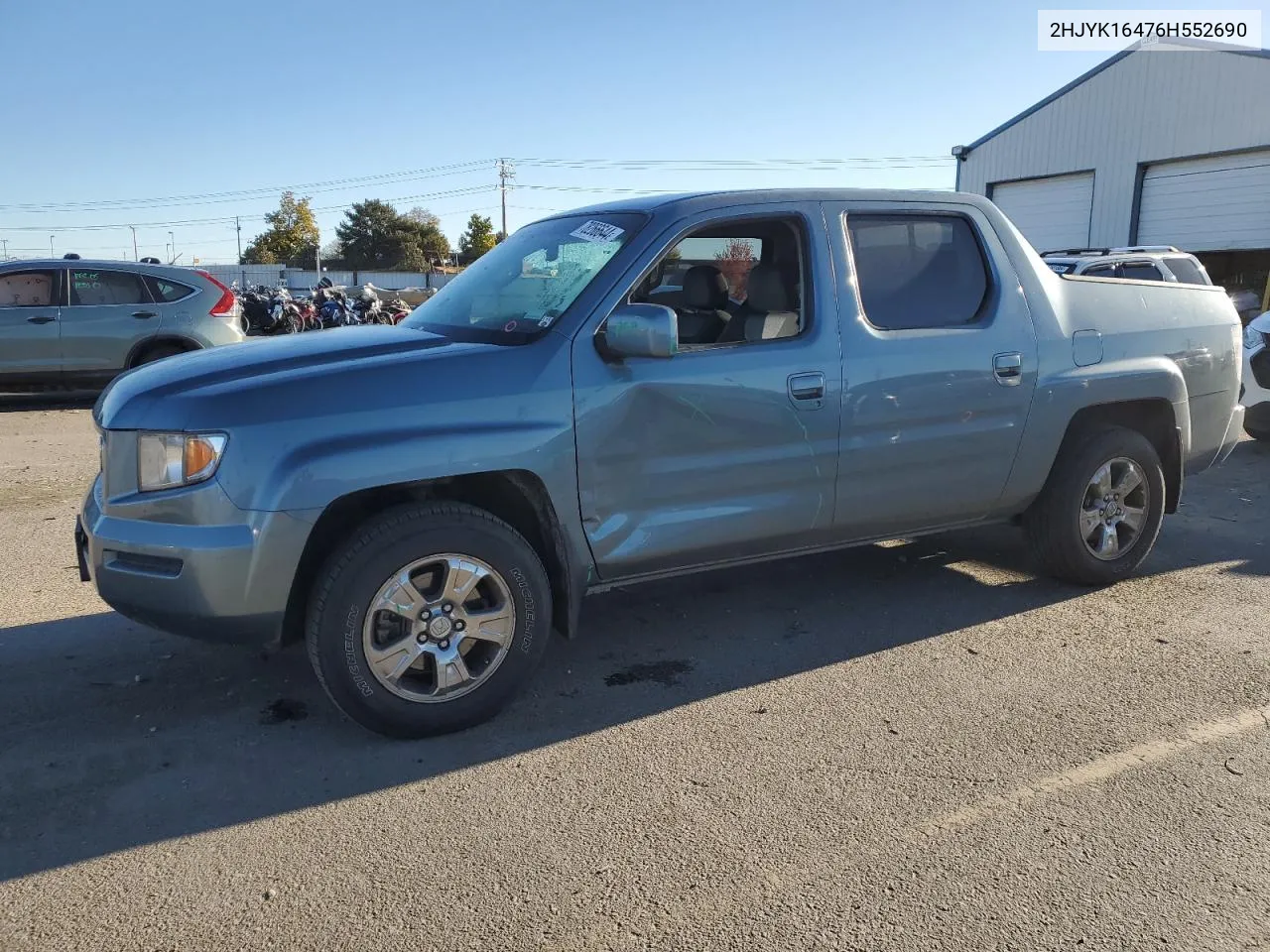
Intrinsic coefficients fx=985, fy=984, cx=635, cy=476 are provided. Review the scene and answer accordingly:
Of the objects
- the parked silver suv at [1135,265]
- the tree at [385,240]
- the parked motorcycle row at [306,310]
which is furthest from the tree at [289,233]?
the parked silver suv at [1135,265]

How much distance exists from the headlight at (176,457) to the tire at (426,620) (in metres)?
0.50

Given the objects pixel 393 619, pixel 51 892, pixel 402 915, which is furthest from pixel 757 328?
pixel 51 892

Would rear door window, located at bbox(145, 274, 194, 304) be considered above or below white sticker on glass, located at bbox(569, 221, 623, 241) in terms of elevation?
below

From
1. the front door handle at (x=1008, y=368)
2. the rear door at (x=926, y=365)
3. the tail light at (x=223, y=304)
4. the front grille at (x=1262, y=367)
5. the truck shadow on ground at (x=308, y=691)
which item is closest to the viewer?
the truck shadow on ground at (x=308, y=691)

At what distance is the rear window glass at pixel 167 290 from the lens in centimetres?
1098

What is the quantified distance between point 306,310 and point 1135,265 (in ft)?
56.2

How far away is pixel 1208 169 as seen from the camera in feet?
73.2

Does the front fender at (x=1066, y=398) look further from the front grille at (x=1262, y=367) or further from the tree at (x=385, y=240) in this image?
the tree at (x=385, y=240)

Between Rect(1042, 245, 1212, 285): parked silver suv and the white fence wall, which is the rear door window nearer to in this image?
Rect(1042, 245, 1212, 285): parked silver suv

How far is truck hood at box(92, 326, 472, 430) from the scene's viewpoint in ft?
10.4

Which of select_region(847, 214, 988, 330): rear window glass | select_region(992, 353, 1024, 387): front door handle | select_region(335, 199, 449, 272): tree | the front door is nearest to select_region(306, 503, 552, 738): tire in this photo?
the front door

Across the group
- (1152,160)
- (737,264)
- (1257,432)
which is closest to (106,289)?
(737,264)

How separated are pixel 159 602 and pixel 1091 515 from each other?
4.16 metres

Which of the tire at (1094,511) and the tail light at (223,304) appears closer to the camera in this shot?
the tire at (1094,511)
